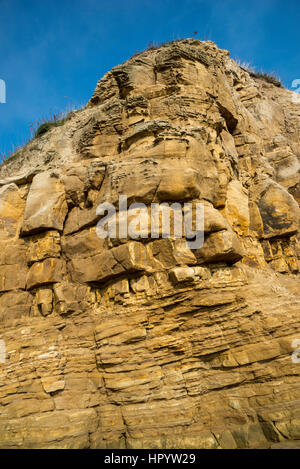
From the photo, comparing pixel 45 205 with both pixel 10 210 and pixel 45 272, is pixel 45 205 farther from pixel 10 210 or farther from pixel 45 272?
pixel 45 272

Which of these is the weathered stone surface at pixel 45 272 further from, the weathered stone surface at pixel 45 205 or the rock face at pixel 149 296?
the weathered stone surface at pixel 45 205

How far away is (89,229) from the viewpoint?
29.3ft

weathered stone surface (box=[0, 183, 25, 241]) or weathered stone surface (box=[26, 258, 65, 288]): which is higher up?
weathered stone surface (box=[0, 183, 25, 241])

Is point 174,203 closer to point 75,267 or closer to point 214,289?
point 214,289

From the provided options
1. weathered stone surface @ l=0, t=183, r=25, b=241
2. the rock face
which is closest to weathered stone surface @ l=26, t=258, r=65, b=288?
the rock face

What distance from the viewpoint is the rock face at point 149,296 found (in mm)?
6754

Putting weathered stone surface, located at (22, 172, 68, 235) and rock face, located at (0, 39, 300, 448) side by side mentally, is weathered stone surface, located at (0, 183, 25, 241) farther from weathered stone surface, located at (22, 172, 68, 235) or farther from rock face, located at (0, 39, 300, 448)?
weathered stone surface, located at (22, 172, 68, 235)

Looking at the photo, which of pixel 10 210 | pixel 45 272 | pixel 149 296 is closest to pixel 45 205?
pixel 10 210

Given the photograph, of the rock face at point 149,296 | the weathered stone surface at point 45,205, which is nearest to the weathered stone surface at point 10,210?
the rock face at point 149,296

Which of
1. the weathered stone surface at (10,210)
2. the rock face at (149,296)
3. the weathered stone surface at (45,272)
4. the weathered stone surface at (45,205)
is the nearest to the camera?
the rock face at (149,296)

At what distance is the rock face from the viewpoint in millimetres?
6754

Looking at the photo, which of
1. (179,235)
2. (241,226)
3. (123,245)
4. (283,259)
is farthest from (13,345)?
(283,259)

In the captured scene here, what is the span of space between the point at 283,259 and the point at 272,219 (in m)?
1.47

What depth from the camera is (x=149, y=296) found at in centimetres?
751
